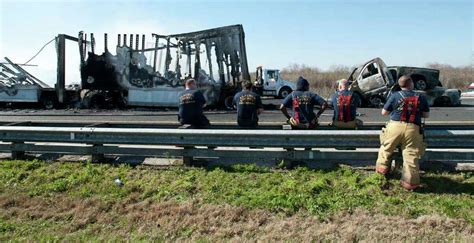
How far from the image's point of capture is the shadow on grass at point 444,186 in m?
4.90

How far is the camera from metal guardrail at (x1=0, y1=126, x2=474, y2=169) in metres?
5.46

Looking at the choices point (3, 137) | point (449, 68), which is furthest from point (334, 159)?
point (449, 68)

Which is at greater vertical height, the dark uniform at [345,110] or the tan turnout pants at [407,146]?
the dark uniform at [345,110]

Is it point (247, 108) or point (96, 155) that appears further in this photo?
point (247, 108)

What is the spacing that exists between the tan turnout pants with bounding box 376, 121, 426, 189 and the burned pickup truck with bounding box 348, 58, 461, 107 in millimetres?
13778

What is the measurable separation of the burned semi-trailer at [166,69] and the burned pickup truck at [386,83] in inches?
234

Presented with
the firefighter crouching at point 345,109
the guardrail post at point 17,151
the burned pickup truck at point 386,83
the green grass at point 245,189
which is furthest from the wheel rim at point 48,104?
the firefighter crouching at point 345,109

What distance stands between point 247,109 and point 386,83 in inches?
514

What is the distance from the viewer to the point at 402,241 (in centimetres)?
375

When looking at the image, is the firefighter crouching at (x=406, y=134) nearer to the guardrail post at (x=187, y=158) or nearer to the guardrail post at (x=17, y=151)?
the guardrail post at (x=187, y=158)

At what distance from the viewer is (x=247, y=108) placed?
7012 mm

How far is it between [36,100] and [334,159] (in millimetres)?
16194

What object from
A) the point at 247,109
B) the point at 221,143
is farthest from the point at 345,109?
the point at 221,143

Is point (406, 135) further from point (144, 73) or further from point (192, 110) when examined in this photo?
point (144, 73)
